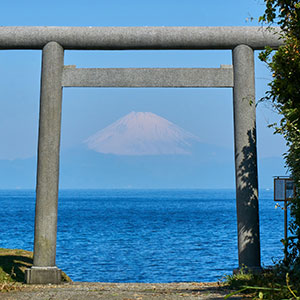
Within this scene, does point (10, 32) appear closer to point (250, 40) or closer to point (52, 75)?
point (52, 75)

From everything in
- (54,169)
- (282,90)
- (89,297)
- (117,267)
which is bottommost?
(117,267)

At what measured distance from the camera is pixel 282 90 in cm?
549

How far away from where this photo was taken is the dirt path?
21.1 feet

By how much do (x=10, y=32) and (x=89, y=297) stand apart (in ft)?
15.4

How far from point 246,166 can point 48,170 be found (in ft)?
11.0

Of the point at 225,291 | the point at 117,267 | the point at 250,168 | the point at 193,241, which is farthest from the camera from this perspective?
the point at 193,241

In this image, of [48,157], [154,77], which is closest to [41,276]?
[48,157]

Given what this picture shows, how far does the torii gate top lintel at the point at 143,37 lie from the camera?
26.0 ft

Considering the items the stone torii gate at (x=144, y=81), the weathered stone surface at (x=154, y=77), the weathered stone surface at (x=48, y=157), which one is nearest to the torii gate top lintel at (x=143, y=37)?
the stone torii gate at (x=144, y=81)

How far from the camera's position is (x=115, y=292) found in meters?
6.86

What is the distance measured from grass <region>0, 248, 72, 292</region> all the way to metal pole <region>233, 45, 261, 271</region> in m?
3.78

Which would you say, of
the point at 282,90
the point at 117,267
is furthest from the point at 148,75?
the point at 117,267

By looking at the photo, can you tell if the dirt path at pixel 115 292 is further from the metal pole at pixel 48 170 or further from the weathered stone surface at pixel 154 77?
the weathered stone surface at pixel 154 77

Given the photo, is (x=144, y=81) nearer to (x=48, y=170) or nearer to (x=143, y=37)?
(x=143, y=37)
